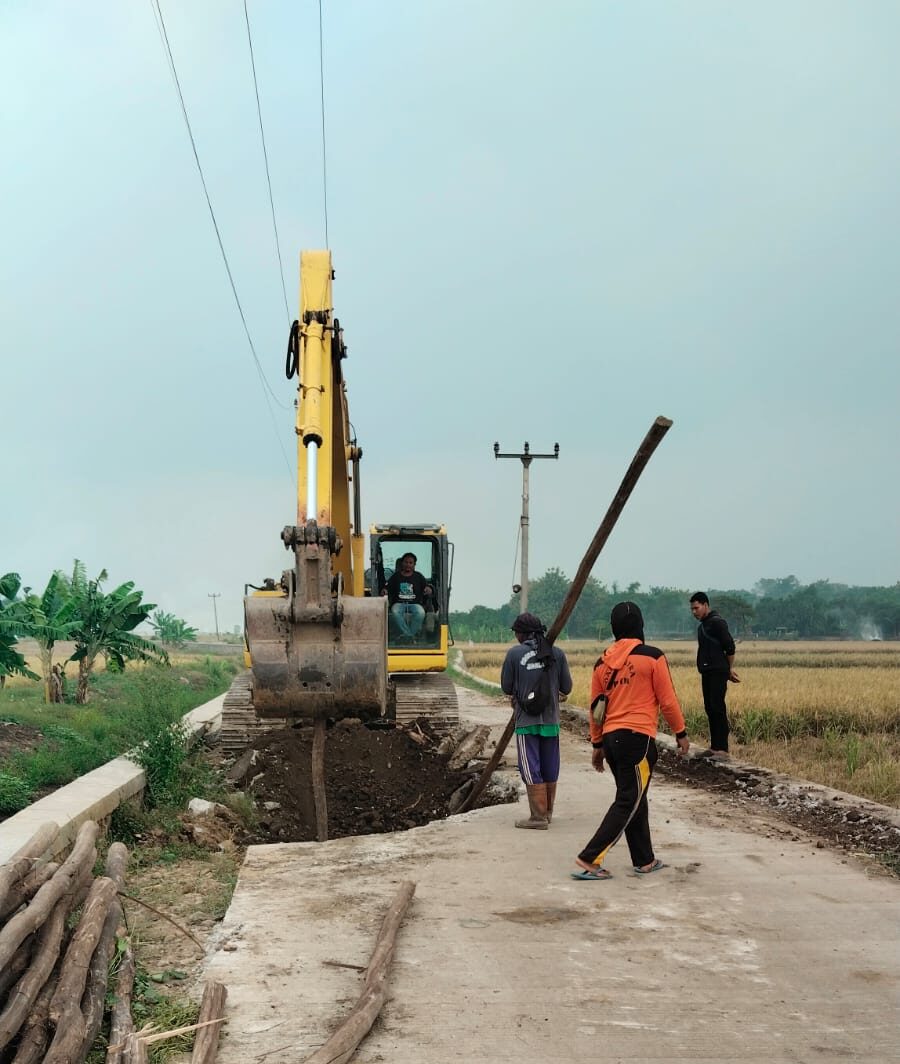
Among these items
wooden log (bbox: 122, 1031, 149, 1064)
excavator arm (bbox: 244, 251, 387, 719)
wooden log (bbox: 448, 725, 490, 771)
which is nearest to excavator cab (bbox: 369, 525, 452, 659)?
wooden log (bbox: 448, 725, 490, 771)

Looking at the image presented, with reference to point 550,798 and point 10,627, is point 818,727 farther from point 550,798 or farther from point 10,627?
point 10,627

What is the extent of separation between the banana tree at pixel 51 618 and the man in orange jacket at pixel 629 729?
1508cm

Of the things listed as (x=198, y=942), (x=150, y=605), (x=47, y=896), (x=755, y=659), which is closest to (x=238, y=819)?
(x=198, y=942)

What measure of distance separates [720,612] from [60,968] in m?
100

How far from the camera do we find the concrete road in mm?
4215

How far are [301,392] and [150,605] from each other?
49.6ft

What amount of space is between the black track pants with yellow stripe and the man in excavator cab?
27.8 feet

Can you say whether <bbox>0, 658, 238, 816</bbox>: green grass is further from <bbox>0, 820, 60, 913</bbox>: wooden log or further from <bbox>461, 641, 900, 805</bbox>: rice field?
<bbox>461, 641, 900, 805</bbox>: rice field

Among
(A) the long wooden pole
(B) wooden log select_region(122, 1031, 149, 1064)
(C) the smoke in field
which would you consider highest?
(A) the long wooden pole

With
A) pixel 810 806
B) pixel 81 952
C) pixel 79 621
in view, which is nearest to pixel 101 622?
pixel 79 621

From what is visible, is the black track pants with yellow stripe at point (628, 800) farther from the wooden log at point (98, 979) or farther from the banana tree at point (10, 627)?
the banana tree at point (10, 627)

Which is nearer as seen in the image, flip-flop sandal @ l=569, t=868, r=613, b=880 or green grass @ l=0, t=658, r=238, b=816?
flip-flop sandal @ l=569, t=868, r=613, b=880

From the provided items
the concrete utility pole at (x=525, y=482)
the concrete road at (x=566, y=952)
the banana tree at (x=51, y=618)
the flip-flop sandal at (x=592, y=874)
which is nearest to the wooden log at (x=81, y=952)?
the concrete road at (x=566, y=952)

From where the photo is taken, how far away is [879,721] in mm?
17484
